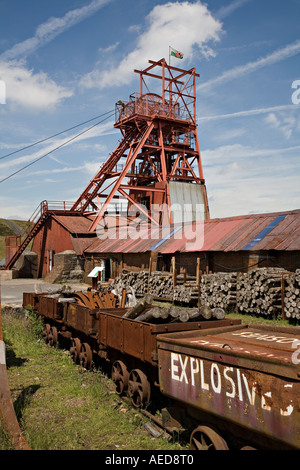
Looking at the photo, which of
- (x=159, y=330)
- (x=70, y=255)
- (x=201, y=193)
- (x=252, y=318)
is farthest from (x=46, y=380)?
(x=201, y=193)

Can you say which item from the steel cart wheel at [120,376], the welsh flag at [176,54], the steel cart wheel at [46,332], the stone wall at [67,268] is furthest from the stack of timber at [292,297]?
the welsh flag at [176,54]

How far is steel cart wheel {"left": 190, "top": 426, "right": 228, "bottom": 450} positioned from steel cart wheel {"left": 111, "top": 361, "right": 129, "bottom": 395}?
7.95 ft

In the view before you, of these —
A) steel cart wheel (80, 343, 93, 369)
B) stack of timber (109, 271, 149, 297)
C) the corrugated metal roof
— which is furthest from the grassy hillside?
steel cart wheel (80, 343, 93, 369)

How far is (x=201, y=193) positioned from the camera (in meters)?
31.5

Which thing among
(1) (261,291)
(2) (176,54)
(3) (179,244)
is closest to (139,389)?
(1) (261,291)

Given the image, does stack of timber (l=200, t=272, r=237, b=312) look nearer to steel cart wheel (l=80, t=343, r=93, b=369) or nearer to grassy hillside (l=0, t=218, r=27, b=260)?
steel cart wheel (l=80, t=343, r=93, b=369)

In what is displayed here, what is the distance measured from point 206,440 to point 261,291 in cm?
995

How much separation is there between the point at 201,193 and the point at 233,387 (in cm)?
2810

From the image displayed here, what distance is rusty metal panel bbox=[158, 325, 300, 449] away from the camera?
3559 millimetres

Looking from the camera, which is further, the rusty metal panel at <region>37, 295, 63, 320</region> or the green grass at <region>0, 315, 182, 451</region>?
the rusty metal panel at <region>37, 295, 63, 320</region>

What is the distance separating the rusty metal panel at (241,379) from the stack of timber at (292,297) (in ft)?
25.1

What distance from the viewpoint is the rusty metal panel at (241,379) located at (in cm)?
356

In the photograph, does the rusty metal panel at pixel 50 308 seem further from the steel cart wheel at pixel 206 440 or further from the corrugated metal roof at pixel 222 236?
the corrugated metal roof at pixel 222 236
